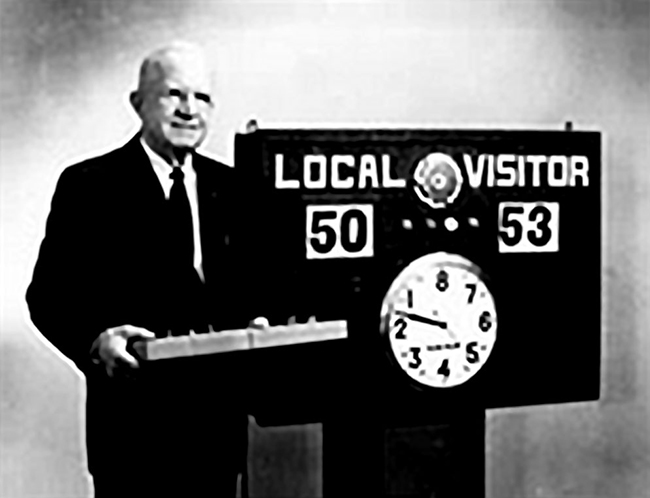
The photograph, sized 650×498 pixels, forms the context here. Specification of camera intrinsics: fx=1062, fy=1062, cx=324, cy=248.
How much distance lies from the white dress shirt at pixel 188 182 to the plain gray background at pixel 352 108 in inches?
1.8

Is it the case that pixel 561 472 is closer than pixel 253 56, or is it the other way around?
pixel 253 56

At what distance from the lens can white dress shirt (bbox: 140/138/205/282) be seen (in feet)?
4.96

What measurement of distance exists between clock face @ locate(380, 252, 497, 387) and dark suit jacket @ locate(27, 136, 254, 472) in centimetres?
23

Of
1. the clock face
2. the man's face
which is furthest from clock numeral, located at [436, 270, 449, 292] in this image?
the man's face

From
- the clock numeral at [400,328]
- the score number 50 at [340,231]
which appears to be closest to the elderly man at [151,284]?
the score number 50 at [340,231]

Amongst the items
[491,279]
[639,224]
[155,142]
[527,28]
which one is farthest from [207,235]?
[639,224]

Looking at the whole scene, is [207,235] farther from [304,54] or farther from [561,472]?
[561,472]

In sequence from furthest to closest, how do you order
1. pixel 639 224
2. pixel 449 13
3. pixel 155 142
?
pixel 639 224 < pixel 449 13 < pixel 155 142

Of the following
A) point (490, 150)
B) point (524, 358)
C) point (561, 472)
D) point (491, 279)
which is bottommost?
point (561, 472)

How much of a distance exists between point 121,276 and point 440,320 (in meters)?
0.48

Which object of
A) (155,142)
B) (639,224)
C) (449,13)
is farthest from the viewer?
(639,224)

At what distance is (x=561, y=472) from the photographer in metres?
1.72

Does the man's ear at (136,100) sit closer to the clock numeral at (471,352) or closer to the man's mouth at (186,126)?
the man's mouth at (186,126)

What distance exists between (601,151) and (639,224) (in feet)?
0.47
